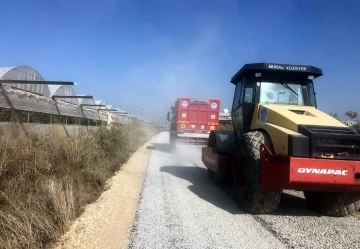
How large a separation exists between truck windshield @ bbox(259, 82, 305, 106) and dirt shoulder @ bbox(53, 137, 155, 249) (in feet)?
11.9

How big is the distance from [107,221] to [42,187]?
117cm

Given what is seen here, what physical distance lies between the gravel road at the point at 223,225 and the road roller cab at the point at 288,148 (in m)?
0.40

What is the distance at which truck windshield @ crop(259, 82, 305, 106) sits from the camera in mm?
7070

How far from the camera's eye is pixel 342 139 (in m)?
5.27

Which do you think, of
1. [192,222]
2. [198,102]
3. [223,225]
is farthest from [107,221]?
[198,102]

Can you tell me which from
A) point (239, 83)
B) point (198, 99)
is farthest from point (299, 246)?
point (198, 99)

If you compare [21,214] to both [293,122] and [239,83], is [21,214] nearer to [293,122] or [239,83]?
[293,122]

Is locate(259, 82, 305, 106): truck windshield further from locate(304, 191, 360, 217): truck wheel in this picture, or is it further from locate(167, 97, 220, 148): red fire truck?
locate(167, 97, 220, 148): red fire truck

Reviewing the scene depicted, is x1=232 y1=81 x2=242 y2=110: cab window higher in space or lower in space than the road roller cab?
higher

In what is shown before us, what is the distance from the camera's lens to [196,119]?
1716cm

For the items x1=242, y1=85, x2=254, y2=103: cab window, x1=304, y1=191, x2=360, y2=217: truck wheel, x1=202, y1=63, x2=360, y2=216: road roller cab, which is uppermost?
x1=242, y1=85, x2=254, y2=103: cab window

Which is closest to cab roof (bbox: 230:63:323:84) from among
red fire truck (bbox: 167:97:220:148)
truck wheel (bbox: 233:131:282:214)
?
truck wheel (bbox: 233:131:282:214)

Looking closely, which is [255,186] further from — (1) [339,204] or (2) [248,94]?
(2) [248,94]

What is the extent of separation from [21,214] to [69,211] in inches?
34.4
